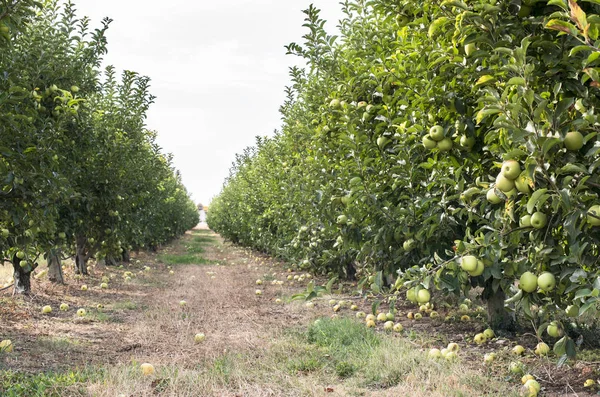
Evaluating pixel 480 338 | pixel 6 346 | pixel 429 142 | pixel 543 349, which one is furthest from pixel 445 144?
pixel 6 346

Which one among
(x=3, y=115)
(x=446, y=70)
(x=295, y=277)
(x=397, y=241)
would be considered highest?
(x=446, y=70)

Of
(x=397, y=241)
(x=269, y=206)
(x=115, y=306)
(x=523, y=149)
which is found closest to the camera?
(x=523, y=149)

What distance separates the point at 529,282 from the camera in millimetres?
2777

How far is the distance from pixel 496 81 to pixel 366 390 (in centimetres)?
239

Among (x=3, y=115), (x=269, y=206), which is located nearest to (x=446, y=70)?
(x=3, y=115)

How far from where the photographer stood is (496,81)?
3.17 m

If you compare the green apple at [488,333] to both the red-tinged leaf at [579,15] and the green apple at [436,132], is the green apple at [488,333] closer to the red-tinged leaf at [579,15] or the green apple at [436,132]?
the green apple at [436,132]

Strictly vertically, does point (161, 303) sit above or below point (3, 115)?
below

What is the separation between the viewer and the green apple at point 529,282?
2.78m

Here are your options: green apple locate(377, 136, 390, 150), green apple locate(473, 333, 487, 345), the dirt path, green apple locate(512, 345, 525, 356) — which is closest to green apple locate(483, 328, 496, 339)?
green apple locate(473, 333, 487, 345)

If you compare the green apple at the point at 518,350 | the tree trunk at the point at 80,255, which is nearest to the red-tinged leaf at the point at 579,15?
the green apple at the point at 518,350

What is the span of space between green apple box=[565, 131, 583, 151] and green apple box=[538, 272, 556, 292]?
27.2 inches

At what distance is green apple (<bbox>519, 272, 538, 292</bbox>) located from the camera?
9.11ft

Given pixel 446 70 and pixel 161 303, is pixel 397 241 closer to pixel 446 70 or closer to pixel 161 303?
pixel 446 70
